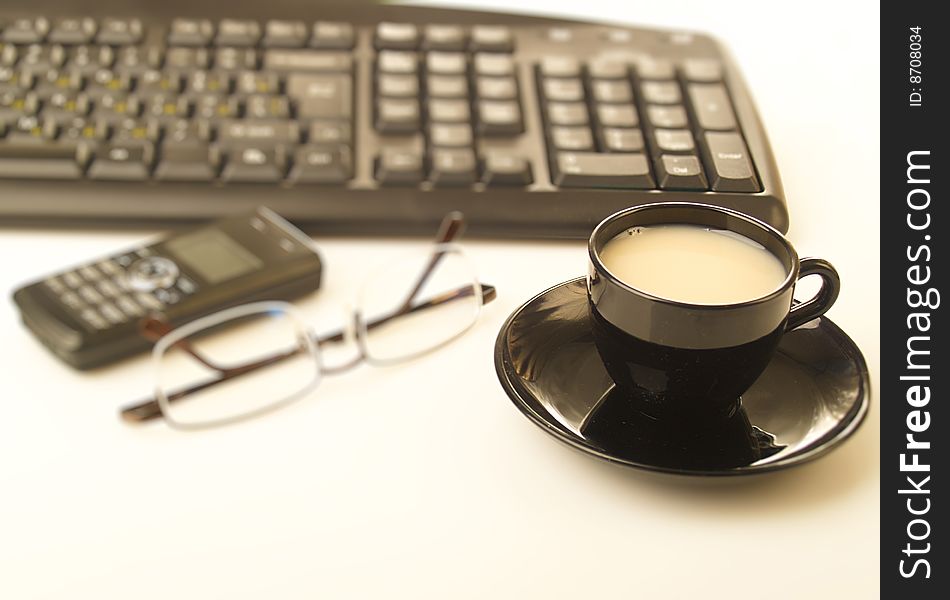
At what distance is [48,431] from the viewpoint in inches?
14.7

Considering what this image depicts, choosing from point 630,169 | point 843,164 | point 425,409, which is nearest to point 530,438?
point 425,409

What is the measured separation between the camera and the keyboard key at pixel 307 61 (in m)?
0.55

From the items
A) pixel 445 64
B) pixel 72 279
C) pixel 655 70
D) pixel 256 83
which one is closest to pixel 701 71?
pixel 655 70

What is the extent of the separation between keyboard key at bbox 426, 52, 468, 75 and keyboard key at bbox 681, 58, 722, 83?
0.12 m

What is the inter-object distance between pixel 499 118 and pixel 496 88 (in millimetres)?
29

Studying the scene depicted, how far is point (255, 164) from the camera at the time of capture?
0.49 meters

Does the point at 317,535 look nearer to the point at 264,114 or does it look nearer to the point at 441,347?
the point at 441,347

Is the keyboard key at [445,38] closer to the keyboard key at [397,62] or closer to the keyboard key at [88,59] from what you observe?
the keyboard key at [397,62]

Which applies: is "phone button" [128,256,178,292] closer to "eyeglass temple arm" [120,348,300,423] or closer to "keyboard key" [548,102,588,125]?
"eyeglass temple arm" [120,348,300,423]

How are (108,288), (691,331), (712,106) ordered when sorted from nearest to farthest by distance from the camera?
(691,331), (108,288), (712,106)

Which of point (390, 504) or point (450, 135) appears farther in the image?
point (450, 135)

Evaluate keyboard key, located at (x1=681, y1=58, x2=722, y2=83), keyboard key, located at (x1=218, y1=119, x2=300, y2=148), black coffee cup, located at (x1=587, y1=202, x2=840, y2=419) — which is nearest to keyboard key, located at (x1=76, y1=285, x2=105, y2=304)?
keyboard key, located at (x1=218, y1=119, x2=300, y2=148)

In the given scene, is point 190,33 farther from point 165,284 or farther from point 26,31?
point 165,284

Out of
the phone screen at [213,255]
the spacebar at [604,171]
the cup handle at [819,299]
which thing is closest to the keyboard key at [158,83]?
the phone screen at [213,255]
